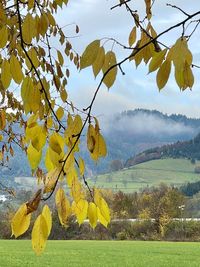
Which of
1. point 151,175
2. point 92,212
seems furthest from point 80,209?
point 151,175

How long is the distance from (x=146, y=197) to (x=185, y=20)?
50968 mm

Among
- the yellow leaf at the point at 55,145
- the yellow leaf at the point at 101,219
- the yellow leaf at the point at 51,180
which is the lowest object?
the yellow leaf at the point at 101,219

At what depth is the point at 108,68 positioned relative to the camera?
3.85 ft

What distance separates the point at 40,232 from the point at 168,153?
15139 centimetres

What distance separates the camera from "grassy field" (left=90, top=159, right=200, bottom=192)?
409 ft

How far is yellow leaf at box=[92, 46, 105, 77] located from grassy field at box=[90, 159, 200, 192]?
11674cm

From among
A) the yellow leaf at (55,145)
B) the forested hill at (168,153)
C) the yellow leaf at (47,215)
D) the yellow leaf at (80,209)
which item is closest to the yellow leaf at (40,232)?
the yellow leaf at (47,215)

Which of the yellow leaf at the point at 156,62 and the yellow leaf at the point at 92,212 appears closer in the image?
the yellow leaf at the point at 156,62

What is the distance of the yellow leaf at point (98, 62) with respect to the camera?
1.09m

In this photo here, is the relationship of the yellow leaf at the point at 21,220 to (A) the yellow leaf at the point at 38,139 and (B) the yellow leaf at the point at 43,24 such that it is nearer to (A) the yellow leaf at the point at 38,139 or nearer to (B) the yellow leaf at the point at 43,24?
(A) the yellow leaf at the point at 38,139

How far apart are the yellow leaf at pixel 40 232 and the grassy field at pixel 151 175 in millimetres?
116721

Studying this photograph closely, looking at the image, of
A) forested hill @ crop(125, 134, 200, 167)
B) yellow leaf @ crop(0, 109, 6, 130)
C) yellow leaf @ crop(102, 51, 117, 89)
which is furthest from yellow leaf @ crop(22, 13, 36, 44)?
forested hill @ crop(125, 134, 200, 167)

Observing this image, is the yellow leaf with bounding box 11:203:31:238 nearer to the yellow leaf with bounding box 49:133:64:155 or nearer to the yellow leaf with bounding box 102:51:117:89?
the yellow leaf with bounding box 49:133:64:155

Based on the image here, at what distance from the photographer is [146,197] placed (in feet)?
169
